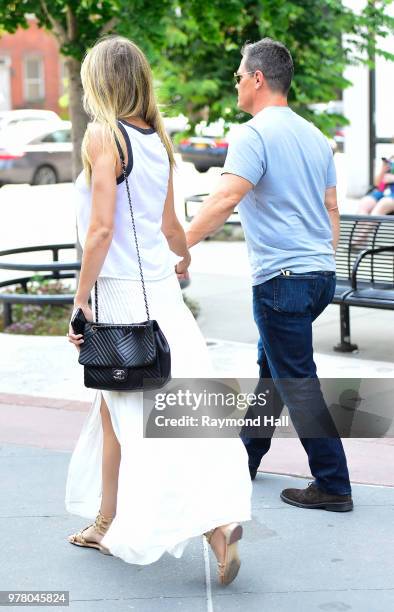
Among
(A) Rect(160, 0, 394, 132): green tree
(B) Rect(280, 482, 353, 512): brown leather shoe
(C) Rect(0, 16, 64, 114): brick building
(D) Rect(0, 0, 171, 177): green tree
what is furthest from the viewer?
(C) Rect(0, 16, 64, 114): brick building

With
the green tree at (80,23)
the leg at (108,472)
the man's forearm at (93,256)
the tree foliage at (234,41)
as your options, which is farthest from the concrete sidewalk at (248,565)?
the tree foliage at (234,41)

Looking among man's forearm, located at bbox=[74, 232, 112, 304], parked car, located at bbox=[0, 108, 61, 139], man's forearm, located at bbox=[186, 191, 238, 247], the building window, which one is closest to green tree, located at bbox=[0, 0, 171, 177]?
man's forearm, located at bbox=[186, 191, 238, 247]

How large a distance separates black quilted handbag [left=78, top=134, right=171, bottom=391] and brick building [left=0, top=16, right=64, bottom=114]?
1842 inches

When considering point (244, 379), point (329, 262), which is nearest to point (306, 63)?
point (244, 379)

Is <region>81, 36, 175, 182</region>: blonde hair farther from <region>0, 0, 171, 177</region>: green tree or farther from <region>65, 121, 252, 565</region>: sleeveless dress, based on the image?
<region>0, 0, 171, 177</region>: green tree

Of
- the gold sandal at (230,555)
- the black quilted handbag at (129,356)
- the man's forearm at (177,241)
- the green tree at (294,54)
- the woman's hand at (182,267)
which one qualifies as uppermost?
the green tree at (294,54)

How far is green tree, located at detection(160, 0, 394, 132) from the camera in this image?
12.7 metres

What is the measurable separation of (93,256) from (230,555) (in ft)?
3.69

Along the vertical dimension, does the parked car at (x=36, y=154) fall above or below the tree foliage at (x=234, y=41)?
below

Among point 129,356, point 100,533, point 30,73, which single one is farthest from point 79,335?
point 30,73

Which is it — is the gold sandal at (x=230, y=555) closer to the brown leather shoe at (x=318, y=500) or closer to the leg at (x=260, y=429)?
the brown leather shoe at (x=318, y=500)

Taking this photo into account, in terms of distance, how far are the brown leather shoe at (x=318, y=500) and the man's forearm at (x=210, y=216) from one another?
3.88ft

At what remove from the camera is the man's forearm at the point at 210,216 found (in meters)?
4.46

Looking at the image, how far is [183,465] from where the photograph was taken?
394cm
